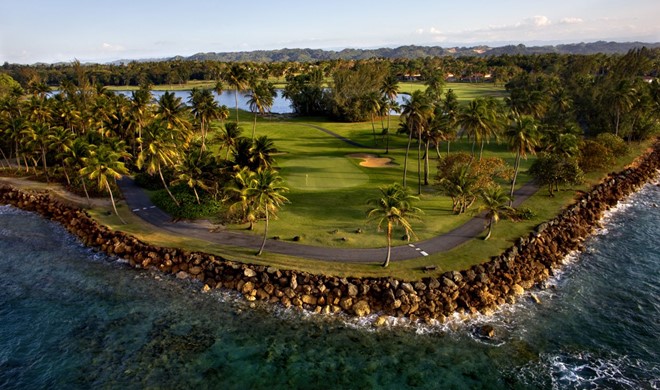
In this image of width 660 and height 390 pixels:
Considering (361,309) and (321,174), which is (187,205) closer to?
(321,174)

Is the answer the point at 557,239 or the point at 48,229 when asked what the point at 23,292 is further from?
the point at 557,239

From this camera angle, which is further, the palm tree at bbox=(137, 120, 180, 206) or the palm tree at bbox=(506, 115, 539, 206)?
the palm tree at bbox=(506, 115, 539, 206)

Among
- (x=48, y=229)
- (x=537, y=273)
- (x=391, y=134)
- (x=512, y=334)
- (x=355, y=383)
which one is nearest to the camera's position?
(x=355, y=383)

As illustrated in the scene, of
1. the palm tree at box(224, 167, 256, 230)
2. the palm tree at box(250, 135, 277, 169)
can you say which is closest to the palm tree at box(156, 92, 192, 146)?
the palm tree at box(250, 135, 277, 169)

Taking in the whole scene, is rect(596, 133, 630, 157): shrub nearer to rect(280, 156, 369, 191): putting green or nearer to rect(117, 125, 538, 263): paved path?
rect(117, 125, 538, 263): paved path

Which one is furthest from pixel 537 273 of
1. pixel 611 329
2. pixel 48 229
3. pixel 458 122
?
pixel 48 229

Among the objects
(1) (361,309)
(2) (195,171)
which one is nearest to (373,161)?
(2) (195,171)
